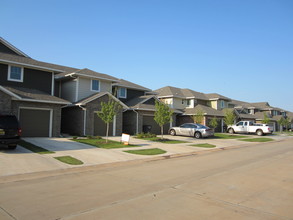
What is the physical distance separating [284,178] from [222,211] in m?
4.35

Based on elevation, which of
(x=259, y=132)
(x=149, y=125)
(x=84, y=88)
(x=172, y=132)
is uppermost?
(x=84, y=88)

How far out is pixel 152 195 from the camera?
6.15 meters

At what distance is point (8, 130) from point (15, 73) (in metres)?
9.84

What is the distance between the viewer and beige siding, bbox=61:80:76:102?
23.4 m

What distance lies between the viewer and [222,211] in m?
5.08

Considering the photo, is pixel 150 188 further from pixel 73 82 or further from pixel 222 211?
pixel 73 82

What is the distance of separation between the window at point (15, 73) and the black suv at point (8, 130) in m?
8.98

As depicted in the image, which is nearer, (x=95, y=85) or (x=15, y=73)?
(x=15, y=73)

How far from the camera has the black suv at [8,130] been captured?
11.3 m

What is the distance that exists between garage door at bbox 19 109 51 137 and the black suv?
696 centimetres

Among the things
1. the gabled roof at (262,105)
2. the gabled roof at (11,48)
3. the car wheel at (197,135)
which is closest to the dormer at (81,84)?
the gabled roof at (11,48)

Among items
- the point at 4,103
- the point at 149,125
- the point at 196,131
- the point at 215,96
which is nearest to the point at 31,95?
the point at 4,103

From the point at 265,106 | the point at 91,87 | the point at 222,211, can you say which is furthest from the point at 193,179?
the point at 265,106

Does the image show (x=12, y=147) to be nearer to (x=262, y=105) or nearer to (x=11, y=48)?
(x=11, y=48)
